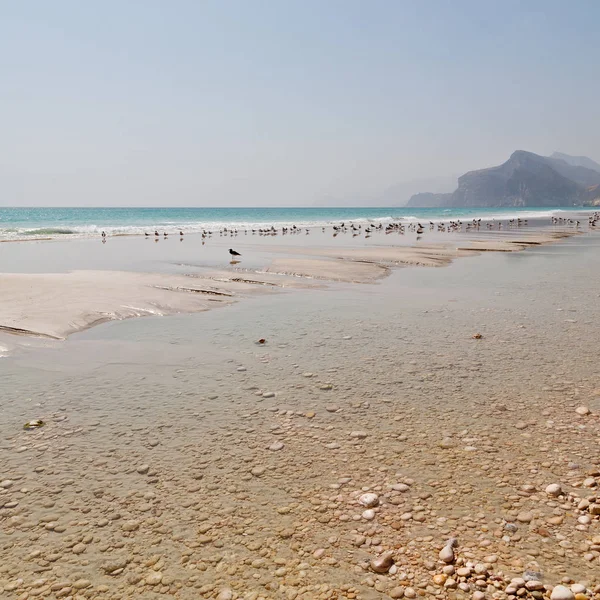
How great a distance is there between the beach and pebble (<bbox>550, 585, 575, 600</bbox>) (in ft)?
0.06

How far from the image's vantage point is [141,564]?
3432 millimetres

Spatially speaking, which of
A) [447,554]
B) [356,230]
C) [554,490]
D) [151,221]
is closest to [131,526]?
[447,554]

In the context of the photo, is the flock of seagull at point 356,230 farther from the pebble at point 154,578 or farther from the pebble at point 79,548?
the pebble at point 154,578

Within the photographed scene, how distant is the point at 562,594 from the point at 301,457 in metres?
2.49

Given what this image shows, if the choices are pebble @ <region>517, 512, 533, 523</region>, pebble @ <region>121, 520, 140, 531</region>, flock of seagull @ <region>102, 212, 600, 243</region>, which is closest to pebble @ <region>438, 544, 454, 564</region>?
pebble @ <region>517, 512, 533, 523</region>

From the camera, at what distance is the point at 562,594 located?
303 cm

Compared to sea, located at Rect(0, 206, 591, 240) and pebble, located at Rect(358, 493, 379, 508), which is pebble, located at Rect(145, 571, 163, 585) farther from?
sea, located at Rect(0, 206, 591, 240)

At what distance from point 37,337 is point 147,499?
671 centimetres

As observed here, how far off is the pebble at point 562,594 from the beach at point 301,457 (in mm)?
17

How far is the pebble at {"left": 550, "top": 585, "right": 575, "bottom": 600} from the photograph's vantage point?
3.02m

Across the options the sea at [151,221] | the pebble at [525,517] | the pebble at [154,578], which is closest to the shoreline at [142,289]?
the pebble at [154,578]

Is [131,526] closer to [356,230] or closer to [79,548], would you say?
[79,548]

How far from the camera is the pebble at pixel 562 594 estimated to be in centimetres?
302

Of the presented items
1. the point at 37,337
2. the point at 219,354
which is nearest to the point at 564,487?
the point at 219,354
